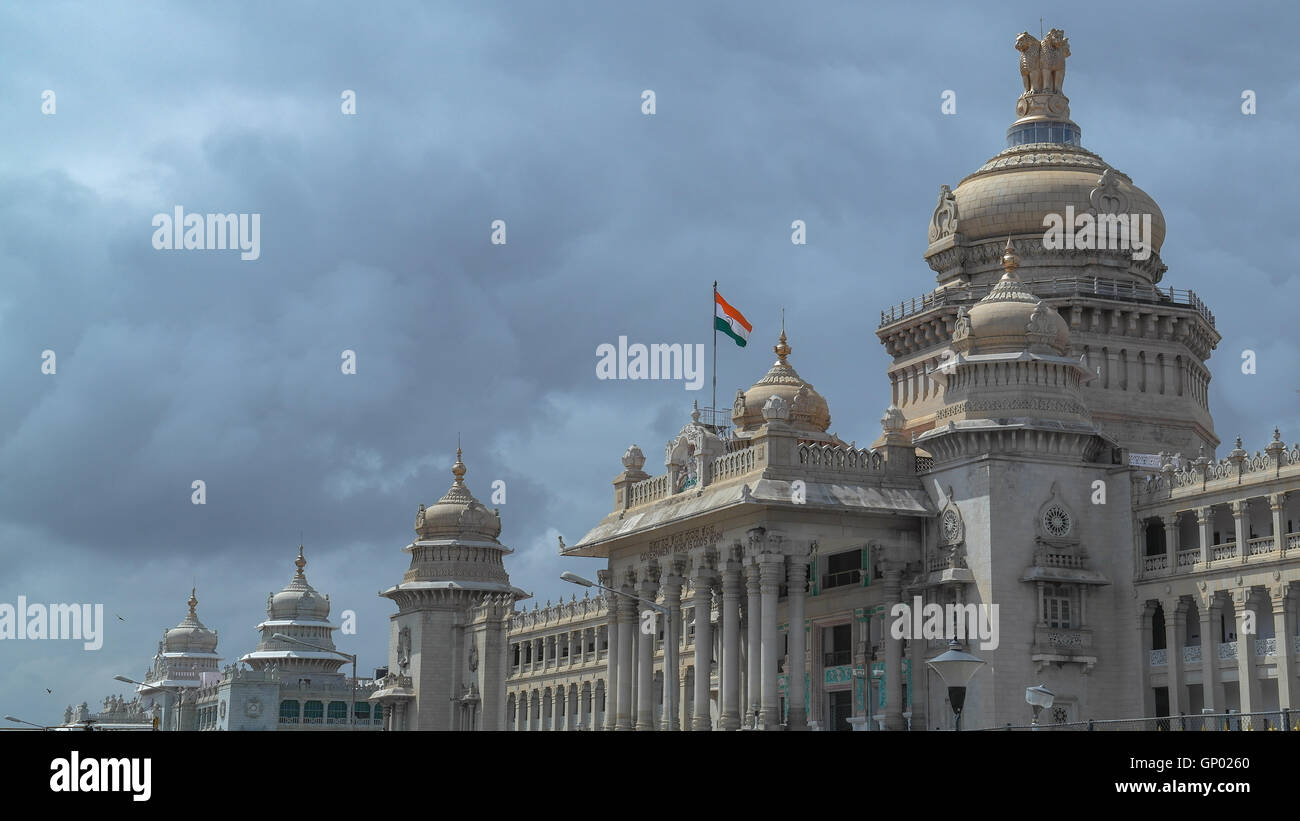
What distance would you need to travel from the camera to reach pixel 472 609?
11294 centimetres

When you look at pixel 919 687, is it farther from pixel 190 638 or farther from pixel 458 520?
pixel 190 638

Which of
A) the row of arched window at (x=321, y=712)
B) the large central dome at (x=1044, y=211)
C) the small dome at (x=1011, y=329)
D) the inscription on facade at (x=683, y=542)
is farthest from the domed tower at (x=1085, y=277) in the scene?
the row of arched window at (x=321, y=712)

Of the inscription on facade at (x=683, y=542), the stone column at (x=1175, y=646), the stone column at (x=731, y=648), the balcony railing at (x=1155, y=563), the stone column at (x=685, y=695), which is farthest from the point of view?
the stone column at (x=685, y=695)

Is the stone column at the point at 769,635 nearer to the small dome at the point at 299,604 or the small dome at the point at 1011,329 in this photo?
the small dome at the point at 1011,329

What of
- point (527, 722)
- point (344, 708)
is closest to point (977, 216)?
point (527, 722)

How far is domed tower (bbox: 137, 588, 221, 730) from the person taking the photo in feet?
592

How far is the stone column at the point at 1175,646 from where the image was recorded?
63281 mm

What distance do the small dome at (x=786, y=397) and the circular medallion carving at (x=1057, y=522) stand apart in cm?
1484

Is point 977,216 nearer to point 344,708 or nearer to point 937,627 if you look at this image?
point 937,627

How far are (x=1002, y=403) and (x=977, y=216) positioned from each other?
21.0m
